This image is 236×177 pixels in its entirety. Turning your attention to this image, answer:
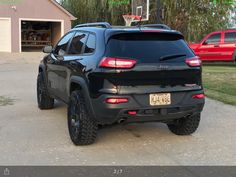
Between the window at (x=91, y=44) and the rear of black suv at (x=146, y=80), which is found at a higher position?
the window at (x=91, y=44)

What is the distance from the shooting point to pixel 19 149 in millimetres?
6281

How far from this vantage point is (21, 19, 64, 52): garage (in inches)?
1496

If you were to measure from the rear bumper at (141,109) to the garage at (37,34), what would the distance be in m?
31.6

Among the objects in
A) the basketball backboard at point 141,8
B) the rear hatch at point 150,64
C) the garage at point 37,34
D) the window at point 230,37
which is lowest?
the garage at point 37,34

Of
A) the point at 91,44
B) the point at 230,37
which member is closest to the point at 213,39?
the point at 230,37

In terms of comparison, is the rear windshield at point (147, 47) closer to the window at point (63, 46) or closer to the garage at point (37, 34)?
the window at point (63, 46)

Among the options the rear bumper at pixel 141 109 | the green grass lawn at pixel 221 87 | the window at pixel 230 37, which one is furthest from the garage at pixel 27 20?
the rear bumper at pixel 141 109

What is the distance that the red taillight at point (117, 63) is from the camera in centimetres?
Result: 596

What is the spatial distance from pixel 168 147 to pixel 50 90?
3.06 metres

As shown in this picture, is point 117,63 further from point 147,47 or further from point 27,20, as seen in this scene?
point 27,20

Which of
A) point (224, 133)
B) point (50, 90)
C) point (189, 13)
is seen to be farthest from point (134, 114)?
point (189, 13)

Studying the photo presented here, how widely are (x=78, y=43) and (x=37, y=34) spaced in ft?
107

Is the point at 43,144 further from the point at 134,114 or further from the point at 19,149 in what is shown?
the point at 134,114

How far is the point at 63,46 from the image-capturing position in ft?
26.3
